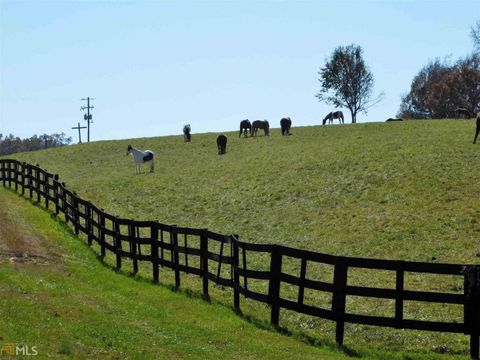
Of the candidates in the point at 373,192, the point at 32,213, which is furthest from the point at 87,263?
the point at 373,192

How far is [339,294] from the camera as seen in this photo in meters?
14.5

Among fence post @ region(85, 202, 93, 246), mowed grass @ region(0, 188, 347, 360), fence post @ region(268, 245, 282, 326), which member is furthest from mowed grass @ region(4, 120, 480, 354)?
fence post @ region(85, 202, 93, 246)

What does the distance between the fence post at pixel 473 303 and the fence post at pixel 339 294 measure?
2274 mm

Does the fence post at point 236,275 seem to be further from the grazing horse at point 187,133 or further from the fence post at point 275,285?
the grazing horse at point 187,133

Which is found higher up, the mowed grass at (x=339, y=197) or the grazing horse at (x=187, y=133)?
the grazing horse at (x=187, y=133)

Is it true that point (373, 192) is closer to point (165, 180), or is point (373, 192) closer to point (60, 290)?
point (165, 180)

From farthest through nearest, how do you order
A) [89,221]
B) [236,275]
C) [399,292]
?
1. [89,221]
2. [236,275]
3. [399,292]

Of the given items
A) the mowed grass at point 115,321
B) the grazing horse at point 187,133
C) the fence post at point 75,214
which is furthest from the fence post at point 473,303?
the grazing horse at point 187,133

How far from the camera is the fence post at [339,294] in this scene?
14461mm

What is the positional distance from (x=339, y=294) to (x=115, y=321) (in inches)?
173

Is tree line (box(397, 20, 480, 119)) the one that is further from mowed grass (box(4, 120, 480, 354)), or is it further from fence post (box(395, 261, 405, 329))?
fence post (box(395, 261, 405, 329))

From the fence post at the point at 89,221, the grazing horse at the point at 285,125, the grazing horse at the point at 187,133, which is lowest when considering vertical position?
the fence post at the point at 89,221

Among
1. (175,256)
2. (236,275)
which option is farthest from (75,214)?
(236,275)

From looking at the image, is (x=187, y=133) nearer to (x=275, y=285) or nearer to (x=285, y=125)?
(x=285, y=125)
